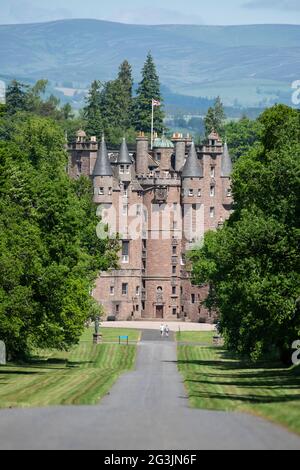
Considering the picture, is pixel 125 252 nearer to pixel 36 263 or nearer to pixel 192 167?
pixel 192 167

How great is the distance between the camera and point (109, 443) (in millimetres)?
30297

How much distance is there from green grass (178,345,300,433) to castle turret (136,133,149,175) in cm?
8214

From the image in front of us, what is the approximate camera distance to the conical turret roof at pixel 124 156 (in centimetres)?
17338

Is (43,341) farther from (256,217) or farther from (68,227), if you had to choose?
(256,217)

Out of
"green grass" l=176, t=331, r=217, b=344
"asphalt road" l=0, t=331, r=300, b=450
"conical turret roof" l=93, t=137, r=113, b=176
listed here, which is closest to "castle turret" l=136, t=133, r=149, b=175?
"conical turret roof" l=93, t=137, r=113, b=176

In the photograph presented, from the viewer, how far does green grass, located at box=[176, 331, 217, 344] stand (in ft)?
443

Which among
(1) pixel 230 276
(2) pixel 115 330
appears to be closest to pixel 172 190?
(2) pixel 115 330

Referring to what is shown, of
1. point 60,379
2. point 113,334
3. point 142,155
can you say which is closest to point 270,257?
point 60,379

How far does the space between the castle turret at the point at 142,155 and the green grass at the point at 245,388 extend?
82.1 meters

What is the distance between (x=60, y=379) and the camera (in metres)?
63.5

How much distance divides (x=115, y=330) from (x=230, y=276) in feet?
262

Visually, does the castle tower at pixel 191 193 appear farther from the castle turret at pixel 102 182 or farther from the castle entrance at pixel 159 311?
the castle turret at pixel 102 182

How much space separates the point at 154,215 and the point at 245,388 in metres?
119

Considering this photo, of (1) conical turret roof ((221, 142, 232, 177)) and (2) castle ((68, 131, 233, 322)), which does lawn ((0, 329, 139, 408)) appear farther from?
(1) conical turret roof ((221, 142, 232, 177))
